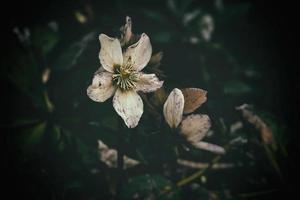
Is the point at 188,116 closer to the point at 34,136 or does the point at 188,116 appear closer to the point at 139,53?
the point at 139,53

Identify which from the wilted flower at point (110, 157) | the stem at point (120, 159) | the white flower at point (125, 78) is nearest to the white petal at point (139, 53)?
the white flower at point (125, 78)

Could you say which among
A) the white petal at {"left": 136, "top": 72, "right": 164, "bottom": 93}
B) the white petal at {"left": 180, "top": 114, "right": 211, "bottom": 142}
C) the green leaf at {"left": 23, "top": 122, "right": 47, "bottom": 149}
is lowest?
the green leaf at {"left": 23, "top": 122, "right": 47, "bottom": 149}

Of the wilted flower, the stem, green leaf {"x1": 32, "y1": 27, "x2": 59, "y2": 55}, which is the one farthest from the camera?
green leaf {"x1": 32, "y1": 27, "x2": 59, "y2": 55}

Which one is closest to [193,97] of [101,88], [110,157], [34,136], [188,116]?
[188,116]

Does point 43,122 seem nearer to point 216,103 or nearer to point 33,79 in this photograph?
point 33,79

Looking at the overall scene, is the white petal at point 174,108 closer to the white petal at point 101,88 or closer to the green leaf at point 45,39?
the white petal at point 101,88

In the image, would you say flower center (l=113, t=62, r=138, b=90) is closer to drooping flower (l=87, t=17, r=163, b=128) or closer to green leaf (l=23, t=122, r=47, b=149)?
drooping flower (l=87, t=17, r=163, b=128)

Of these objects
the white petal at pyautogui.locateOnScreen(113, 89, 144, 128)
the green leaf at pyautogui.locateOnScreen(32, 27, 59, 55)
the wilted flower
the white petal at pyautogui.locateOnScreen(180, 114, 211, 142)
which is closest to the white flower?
the white petal at pyautogui.locateOnScreen(113, 89, 144, 128)

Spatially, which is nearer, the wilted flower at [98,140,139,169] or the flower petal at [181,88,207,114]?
the flower petal at [181,88,207,114]

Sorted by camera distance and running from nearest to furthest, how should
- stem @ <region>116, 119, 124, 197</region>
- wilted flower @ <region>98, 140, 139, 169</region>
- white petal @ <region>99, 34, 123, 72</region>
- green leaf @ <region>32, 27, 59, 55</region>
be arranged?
white petal @ <region>99, 34, 123, 72</region> < stem @ <region>116, 119, 124, 197</region> < wilted flower @ <region>98, 140, 139, 169</region> < green leaf @ <region>32, 27, 59, 55</region>
